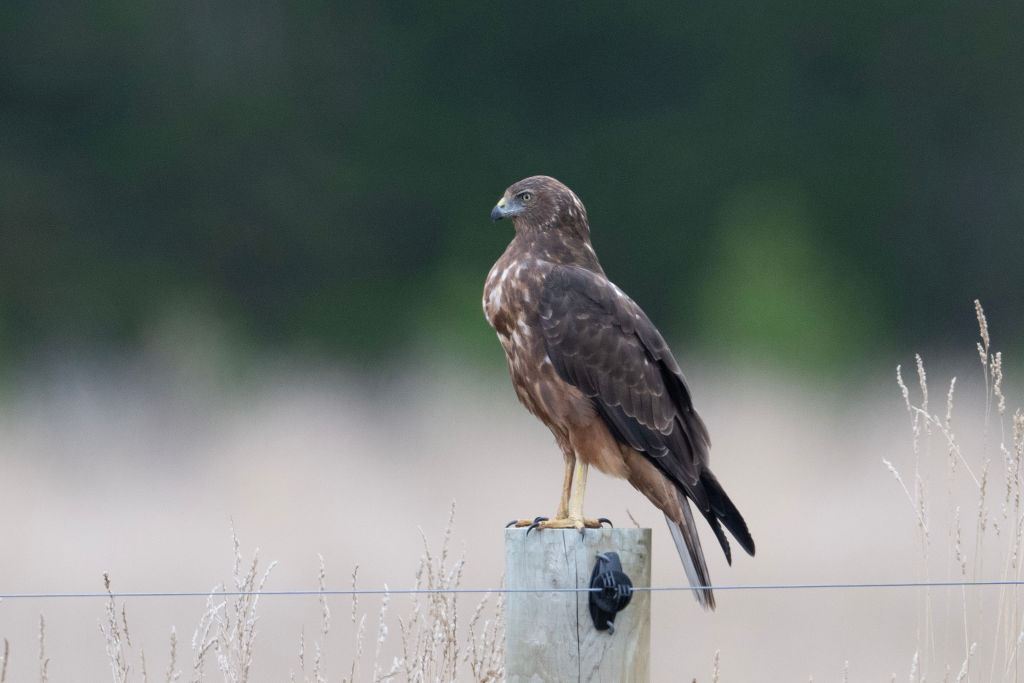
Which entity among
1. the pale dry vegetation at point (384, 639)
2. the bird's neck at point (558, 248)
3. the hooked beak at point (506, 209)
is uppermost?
the hooked beak at point (506, 209)

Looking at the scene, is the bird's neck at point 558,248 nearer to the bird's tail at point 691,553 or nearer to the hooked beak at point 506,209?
the hooked beak at point 506,209

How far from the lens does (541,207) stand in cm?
338

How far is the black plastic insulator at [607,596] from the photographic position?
2.29 meters

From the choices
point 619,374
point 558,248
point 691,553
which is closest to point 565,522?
point 691,553

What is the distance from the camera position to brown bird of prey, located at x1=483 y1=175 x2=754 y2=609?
314cm

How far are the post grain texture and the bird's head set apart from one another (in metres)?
1.20

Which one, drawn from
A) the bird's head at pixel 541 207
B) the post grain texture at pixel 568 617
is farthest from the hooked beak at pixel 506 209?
the post grain texture at pixel 568 617

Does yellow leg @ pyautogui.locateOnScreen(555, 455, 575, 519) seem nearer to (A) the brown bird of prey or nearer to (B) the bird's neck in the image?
(A) the brown bird of prey

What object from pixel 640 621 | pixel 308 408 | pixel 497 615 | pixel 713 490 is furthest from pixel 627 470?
pixel 308 408

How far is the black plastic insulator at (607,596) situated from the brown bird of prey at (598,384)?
2.39 feet

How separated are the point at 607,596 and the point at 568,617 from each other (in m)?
0.08

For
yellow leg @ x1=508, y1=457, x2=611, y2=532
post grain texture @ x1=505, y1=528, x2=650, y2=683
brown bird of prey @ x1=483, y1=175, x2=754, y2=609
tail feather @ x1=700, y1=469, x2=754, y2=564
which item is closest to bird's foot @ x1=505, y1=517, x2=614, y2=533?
yellow leg @ x1=508, y1=457, x2=611, y2=532

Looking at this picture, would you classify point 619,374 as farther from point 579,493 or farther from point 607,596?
point 607,596

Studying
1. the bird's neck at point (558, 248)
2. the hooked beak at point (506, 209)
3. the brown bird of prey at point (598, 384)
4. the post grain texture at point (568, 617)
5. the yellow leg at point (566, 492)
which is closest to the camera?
the post grain texture at point (568, 617)
